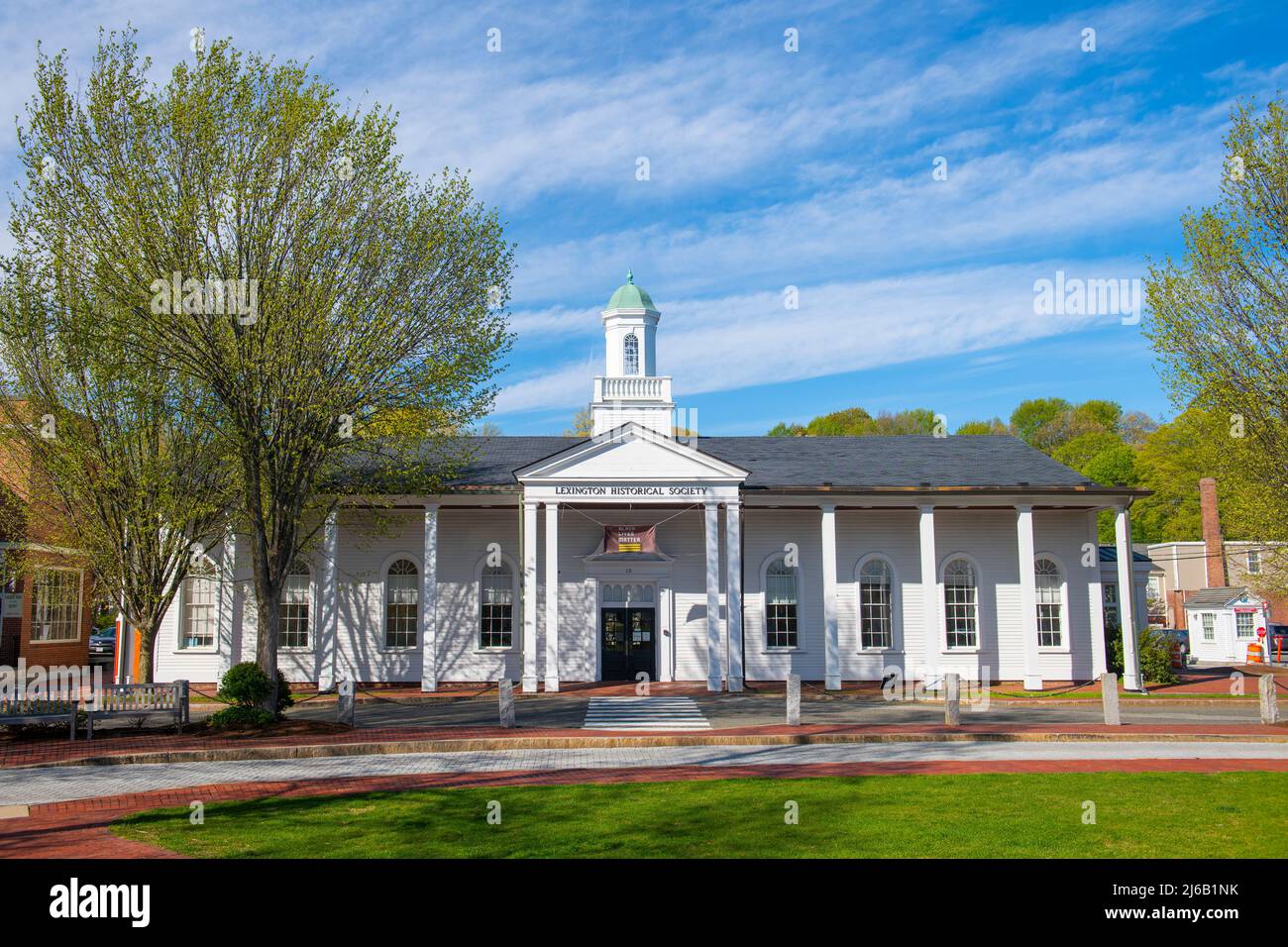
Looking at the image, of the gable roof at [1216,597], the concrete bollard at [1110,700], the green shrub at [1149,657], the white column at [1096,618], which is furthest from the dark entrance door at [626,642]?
the gable roof at [1216,597]

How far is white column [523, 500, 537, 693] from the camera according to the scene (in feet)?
80.4

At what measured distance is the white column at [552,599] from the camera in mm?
24484

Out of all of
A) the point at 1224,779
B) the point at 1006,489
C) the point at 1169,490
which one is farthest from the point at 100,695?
the point at 1169,490

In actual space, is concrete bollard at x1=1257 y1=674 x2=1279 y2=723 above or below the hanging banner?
below

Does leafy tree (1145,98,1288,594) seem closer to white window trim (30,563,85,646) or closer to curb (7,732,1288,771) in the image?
curb (7,732,1288,771)

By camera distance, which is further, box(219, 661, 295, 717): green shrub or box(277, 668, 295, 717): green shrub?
box(277, 668, 295, 717): green shrub

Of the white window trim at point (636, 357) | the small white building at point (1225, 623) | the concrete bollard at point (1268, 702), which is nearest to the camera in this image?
the concrete bollard at point (1268, 702)

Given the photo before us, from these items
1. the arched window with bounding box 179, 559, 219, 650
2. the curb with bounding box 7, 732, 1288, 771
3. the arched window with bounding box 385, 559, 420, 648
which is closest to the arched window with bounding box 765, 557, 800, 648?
the curb with bounding box 7, 732, 1288, 771

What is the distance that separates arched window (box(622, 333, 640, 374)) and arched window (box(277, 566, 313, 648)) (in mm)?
11349

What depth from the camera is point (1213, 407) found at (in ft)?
71.9

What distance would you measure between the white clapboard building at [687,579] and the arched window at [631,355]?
5293 millimetres

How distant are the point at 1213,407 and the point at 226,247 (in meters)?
21.4

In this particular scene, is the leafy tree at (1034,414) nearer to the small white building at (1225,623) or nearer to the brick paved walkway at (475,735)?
the small white building at (1225,623)

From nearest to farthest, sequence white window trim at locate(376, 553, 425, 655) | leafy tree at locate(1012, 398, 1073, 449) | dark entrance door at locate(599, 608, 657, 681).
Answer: white window trim at locate(376, 553, 425, 655) < dark entrance door at locate(599, 608, 657, 681) < leafy tree at locate(1012, 398, 1073, 449)
